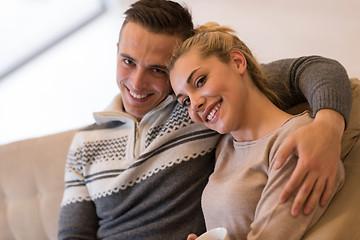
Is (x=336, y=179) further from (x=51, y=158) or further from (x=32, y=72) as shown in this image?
(x=32, y=72)

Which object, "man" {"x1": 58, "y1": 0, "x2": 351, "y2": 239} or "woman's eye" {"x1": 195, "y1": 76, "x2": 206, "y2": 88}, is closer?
"woman's eye" {"x1": 195, "y1": 76, "x2": 206, "y2": 88}

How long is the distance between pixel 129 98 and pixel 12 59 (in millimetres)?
1892

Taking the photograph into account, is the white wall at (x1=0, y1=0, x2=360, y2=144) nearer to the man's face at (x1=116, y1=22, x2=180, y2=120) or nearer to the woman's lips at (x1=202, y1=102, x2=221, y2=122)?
the man's face at (x1=116, y1=22, x2=180, y2=120)

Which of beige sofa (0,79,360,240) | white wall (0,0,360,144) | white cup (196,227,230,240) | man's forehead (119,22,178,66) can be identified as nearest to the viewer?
white cup (196,227,230,240)

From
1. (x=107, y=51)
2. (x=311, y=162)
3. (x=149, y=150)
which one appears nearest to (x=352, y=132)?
(x=311, y=162)

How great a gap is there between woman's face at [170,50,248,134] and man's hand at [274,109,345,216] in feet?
0.65

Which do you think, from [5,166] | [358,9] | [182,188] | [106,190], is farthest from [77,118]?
[358,9]

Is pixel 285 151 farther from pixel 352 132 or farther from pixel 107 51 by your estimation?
pixel 107 51

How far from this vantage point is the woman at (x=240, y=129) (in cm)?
100

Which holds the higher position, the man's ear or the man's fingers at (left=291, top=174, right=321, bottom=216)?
the man's ear

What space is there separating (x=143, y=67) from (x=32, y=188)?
0.81 m

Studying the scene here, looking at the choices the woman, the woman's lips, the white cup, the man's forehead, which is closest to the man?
the man's forehead

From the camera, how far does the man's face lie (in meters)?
1.36

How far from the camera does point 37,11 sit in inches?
116
